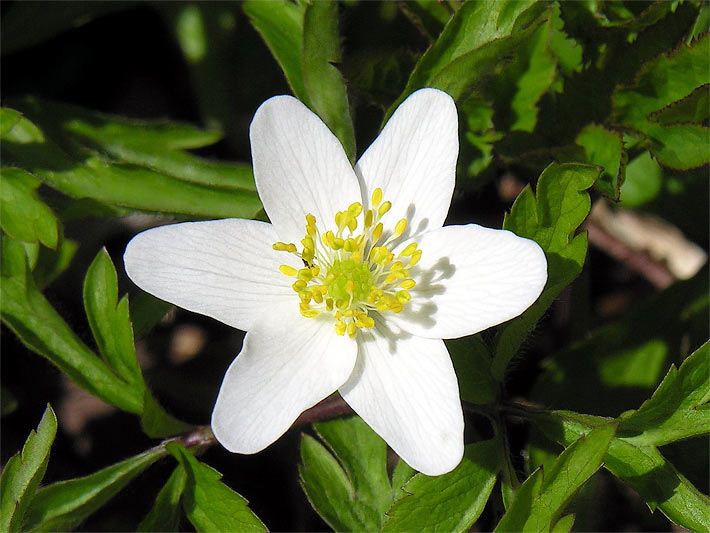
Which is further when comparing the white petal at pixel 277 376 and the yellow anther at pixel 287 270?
the yellow anther at pixel 287 270

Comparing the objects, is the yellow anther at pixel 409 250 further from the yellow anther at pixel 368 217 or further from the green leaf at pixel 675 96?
the green leaf at pixel 675 96

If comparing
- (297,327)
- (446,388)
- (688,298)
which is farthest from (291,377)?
(688,298)

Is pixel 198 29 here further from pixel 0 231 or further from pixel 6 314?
pixel 6 314

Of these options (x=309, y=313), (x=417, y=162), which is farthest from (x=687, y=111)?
(x=309, y=313)

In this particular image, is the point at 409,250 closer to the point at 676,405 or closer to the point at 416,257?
the point at 416,257

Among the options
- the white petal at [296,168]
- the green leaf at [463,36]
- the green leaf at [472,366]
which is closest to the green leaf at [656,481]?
the green leaf at [472,366]

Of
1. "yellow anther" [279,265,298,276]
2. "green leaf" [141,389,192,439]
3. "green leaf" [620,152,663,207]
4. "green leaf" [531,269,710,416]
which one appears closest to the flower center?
"yellow anther" [279,265,298,276]
